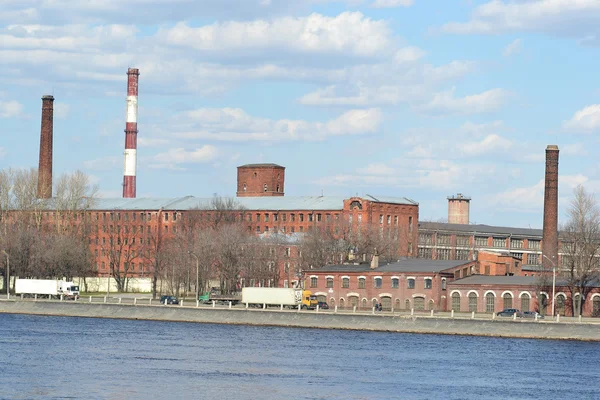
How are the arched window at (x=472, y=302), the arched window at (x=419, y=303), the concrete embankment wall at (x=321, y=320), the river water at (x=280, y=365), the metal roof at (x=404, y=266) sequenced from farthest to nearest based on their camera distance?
the metal roof at (x=404, y=266) → the arched window at (x=419, y=303) → the arched window at (x=472, y=302) → the concrete embankment wall at (x=321, y=320) → the river water at (x=280, y=365)

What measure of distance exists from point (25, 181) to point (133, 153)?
19.6 m

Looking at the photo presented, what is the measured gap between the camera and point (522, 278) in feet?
415

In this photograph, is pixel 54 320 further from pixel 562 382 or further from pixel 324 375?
pixel 562 382

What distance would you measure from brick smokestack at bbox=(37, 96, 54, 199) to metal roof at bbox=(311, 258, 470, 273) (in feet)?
213

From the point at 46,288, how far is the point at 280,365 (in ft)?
213

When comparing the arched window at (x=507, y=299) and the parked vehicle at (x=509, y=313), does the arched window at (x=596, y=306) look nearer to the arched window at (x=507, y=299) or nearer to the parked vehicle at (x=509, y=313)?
the arched window at (x=507, y=299)

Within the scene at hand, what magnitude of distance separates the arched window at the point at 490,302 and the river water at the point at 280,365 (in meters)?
17.9

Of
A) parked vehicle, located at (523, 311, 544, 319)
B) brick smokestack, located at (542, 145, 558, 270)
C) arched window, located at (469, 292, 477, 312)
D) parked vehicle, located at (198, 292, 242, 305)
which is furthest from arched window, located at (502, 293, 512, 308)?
parked vehicle, located at (198, 292, 242, 305)

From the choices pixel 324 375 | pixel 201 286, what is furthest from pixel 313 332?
pixel 201 286

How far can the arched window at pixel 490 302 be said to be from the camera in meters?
122

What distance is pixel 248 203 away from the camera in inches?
7574

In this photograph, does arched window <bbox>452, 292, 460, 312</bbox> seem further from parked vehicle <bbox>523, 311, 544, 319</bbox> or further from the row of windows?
parked vehicle <bbox>523, 311, 544, 319</bbox>

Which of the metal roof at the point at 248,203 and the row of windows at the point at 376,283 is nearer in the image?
the row of windows at the point at 376,283

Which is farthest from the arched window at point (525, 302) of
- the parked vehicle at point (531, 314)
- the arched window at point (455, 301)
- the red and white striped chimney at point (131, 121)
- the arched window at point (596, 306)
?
the red and white striped chimney at point (131, 121)
